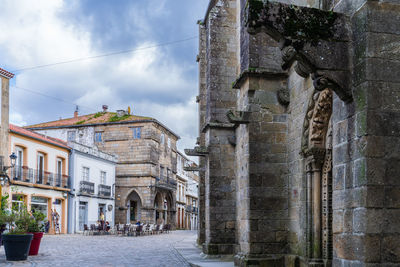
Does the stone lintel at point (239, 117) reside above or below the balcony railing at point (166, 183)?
above

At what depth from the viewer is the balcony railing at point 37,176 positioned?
2750 centimetres

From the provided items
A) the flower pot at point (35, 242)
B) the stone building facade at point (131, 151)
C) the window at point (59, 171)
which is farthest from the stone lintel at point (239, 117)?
the stone building facade at point (131, 151)

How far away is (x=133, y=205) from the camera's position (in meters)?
44.1

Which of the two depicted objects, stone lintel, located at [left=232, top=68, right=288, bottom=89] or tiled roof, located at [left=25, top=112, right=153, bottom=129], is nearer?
stone lintel, located at [left=232, top=68, right=288, bottom=89]

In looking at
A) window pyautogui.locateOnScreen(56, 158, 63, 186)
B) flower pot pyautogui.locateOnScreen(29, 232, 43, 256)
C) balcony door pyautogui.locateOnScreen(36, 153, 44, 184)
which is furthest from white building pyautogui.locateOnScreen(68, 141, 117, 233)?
flower pot pyautogui.locateOnScreen(29, 232, 43, 256)

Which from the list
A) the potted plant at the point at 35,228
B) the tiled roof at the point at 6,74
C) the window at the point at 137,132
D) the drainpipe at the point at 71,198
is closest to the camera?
the potted plant at the point at 35,228

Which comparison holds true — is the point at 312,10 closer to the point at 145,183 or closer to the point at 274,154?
the point at 274,154

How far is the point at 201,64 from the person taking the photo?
18234 millimetres

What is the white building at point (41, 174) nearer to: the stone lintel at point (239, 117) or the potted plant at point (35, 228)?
A: the potted plant at point (35, 228)

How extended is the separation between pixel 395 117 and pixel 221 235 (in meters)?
9.18

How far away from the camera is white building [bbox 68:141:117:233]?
33.5 meters

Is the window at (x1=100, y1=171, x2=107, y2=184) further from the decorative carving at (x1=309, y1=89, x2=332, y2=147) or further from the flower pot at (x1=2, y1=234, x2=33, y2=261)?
the decorative carving at (x1=309, y1=89, x2=332, y2=147)

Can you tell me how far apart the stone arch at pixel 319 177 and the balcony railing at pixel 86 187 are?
28.2m

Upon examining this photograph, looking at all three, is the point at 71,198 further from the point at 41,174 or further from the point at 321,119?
the point at 321,119
